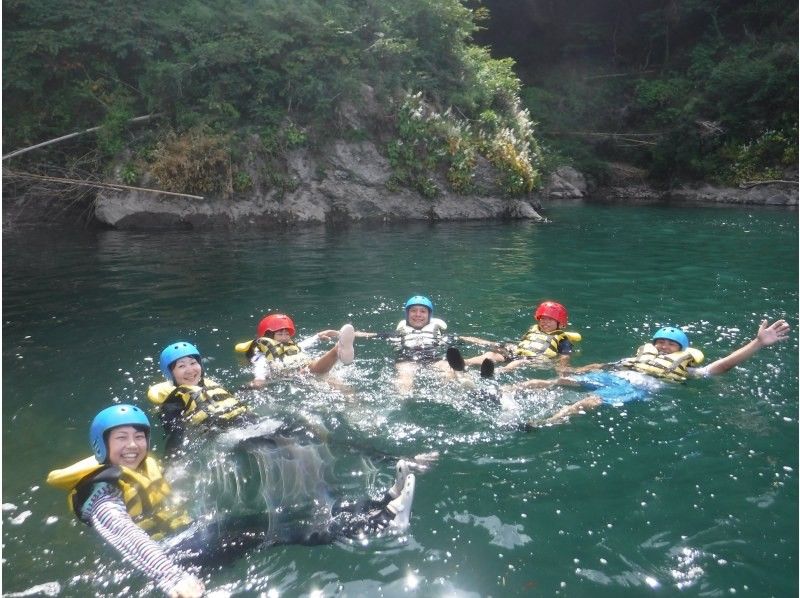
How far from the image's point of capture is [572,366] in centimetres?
764

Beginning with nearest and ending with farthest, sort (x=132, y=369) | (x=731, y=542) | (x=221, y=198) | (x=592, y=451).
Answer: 1. (x=731, y=542)
2. (x=592, y=451)
3. (x=132, y=369)
4. (x=221, y=198)

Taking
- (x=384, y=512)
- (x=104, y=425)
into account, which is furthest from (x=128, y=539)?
(x=384, y=512)

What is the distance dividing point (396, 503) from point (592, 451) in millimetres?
1980

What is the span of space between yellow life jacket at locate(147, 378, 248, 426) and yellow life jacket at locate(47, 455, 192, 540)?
0.94 metres

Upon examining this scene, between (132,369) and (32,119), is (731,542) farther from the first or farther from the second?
(32,119)

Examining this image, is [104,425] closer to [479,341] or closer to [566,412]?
[566,412]

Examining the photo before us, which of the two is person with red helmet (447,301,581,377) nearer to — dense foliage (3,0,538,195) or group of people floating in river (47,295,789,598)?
group of people floating in river (47,295,789,598)

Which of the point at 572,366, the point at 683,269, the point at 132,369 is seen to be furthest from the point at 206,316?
the point at 683,269

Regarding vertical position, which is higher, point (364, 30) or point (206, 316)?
point (364, 30)

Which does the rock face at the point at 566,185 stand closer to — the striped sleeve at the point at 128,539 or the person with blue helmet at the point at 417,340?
the person with blue helmet at the point at 417,340

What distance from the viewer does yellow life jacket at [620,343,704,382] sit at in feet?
22.1

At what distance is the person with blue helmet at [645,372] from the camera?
6.34 meters

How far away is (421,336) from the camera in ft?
25.9

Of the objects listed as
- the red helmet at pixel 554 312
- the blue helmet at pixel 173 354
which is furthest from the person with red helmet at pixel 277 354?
the red helmet at pixel 554 312
